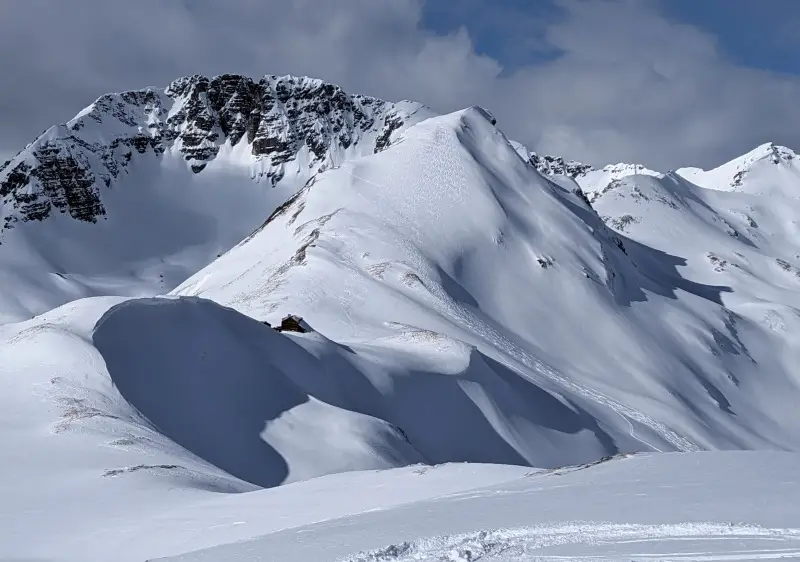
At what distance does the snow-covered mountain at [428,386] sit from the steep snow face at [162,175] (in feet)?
35.3

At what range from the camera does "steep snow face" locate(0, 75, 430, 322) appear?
146 meters

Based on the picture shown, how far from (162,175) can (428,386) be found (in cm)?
14857

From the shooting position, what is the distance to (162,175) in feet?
568

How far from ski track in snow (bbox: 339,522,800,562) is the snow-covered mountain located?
4 cm

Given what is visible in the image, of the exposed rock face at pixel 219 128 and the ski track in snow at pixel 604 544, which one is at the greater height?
the exposed rock face at pixel 219 128

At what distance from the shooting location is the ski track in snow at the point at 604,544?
854 cm

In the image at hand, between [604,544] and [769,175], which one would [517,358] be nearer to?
[604,544]

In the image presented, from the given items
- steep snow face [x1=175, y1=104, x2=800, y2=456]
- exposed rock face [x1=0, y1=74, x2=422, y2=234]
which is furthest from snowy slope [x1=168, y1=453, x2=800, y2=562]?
exposed rock face [x1=0, y1=74, x2=422, y2=234]

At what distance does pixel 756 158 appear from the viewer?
7835 inches

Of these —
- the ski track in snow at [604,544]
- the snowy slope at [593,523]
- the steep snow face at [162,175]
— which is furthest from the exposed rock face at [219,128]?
the ski track in snow at [604,544]

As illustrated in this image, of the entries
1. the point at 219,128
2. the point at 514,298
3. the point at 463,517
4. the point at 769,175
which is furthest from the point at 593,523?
the point at 769,175

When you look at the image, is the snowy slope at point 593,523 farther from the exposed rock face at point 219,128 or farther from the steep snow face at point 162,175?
the exposed rock face at point 219,128

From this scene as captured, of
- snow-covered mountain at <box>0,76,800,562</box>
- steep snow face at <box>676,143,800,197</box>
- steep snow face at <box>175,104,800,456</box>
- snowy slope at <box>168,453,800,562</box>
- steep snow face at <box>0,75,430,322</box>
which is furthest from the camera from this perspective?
steep snow face at <box>676,143,800,197</box>

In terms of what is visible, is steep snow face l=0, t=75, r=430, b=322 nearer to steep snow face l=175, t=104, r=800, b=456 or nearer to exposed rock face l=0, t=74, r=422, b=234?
exposed rock face l=0, t=74, r=422, b=234
